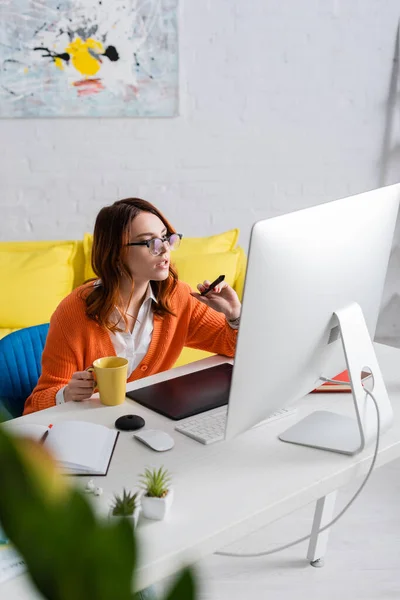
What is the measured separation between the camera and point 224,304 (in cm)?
176

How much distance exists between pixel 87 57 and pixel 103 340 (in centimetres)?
181

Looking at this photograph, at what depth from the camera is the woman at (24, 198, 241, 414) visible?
170cm

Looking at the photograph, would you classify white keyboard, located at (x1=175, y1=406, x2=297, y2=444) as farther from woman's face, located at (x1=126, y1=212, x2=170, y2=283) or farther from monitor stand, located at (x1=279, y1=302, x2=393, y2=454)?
woman's face, located at (x1=126, y1=212, x2=170, y2=283)

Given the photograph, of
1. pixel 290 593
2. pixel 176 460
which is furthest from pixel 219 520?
pixel 290 593

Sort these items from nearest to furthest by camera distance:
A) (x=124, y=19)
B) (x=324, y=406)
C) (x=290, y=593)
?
(x=324, y=406) < (x=290, y=593) < (x=124, y=19)

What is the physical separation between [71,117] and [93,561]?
3.17 metres

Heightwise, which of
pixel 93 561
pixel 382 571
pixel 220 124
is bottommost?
pixel 382 571

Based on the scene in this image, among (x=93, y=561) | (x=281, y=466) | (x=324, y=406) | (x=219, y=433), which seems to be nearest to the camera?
(x=93, y=561)

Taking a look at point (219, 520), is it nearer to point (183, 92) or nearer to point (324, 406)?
point (324, 406)

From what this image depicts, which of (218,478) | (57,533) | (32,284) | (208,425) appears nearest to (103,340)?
(208,425)

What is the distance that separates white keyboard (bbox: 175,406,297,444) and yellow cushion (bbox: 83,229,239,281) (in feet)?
4.61

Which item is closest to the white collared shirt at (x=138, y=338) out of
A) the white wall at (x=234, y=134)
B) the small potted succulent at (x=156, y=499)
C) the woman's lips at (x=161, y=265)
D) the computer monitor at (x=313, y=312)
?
the woman's lips at (x=161, y=265)

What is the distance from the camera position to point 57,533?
0.15 metres

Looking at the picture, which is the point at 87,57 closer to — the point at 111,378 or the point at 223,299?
the point at 223,299
